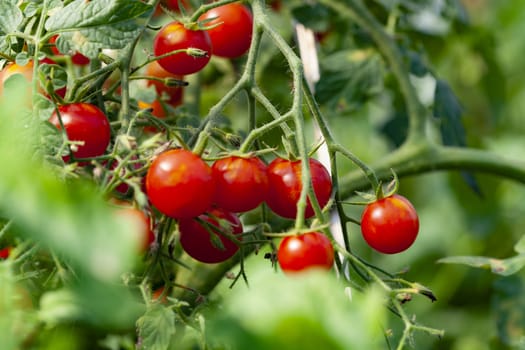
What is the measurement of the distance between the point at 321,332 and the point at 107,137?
40 centimetres

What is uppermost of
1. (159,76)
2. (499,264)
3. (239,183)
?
(239,183)

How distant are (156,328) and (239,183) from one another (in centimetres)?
14

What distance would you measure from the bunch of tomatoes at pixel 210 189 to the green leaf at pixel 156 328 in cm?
6

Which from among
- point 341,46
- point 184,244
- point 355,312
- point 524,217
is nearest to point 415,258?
point 524,217

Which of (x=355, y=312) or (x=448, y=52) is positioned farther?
(x=448, y=52)

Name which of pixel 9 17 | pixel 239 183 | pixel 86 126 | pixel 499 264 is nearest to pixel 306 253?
pixel 239 183

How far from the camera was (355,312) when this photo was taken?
42 centimetres

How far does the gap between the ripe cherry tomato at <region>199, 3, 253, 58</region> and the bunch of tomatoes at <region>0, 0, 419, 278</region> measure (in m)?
0.15

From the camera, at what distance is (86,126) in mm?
717

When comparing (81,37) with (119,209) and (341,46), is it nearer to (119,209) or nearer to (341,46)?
(119,209)

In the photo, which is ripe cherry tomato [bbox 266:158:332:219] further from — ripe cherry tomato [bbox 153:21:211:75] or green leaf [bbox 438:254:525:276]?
green leaf [bbox 438:254:525:276]

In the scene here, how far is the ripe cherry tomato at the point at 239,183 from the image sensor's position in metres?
0.71

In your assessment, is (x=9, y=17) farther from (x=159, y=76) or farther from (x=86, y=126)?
(x=159, y=76)

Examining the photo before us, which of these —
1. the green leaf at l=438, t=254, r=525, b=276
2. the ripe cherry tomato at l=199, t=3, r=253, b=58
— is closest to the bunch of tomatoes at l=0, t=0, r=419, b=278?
the ripe cherry tomato at l=199, t=3, r=253, b=58
